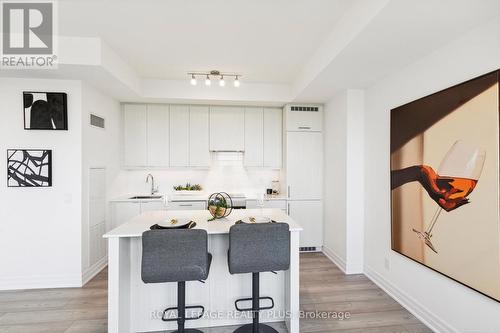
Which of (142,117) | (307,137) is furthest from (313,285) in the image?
(142,117)

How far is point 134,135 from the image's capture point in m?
4.34

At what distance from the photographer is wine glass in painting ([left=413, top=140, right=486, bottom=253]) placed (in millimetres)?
1895

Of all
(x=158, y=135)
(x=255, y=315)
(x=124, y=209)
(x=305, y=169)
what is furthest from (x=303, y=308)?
(x=158, y=135)

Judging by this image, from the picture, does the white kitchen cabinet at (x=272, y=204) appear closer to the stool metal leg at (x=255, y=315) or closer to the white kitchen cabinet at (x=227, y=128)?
the white kitchen cabinet at (x=227, y=128)

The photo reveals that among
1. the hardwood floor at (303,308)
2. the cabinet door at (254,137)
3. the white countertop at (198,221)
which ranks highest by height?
the cabinet door at (254,137)

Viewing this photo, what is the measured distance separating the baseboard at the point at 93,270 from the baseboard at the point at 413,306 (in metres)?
3.63

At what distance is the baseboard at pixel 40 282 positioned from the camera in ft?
9.95

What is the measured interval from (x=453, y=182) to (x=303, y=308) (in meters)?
1.82

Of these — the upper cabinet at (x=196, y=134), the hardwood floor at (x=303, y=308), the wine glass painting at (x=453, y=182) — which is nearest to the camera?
the wine glass painting at (x=453, y=182)

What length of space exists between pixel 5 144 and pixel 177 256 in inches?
110

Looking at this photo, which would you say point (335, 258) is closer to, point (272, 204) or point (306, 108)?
point (272, 204)

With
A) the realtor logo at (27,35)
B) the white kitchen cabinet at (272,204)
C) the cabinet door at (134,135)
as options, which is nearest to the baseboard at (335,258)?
the white kitchen cabinet at (272,204)

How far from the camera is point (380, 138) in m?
3.12

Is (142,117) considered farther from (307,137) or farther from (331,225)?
(331,225)
